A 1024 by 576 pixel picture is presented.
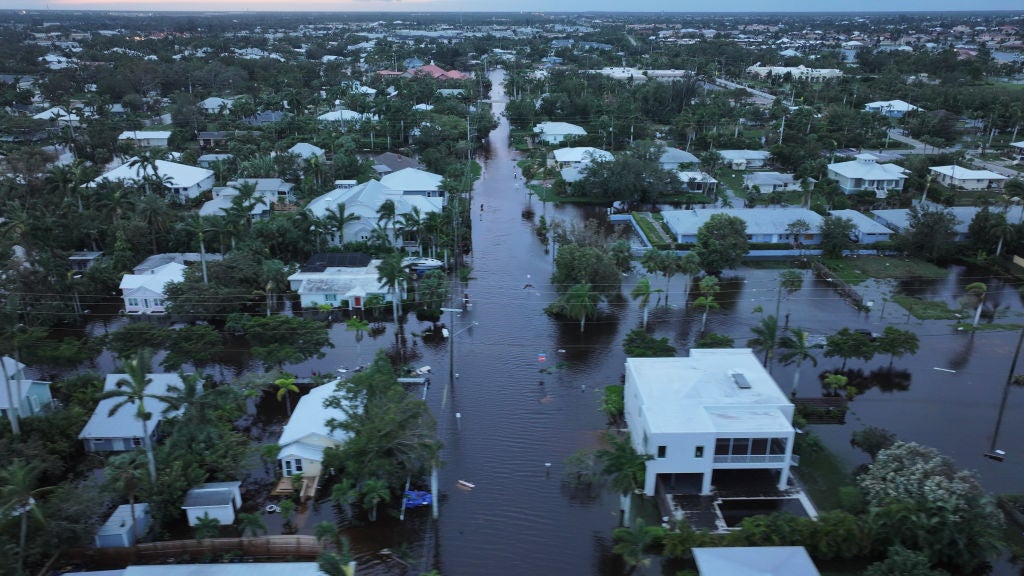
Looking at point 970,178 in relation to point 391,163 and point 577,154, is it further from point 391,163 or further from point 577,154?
point 391,163

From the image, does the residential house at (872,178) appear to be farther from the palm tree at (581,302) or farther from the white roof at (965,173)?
the palm tree at (581,302)

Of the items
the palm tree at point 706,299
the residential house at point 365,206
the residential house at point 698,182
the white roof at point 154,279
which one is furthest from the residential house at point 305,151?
the palm tree at point 706,299

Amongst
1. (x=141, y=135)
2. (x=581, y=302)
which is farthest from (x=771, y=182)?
(x=141, y=135)

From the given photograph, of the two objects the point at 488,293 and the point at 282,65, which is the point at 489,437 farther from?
the point at 282,65

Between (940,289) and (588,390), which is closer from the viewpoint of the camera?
(588,390)

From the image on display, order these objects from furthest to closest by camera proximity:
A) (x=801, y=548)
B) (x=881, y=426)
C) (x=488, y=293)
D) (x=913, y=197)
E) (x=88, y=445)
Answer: (x=913, y=197), (x=488, y=293), (x=881, y=426), (x=88, y=445), (x=801, y=548)

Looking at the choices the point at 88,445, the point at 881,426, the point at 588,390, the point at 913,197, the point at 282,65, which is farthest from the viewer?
the point at 282,65

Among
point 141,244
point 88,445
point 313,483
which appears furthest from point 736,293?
point 141,244

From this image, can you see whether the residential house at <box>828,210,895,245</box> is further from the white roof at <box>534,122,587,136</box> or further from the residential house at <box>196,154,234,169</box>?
the residential house at <box>196,154,234,169</box>
